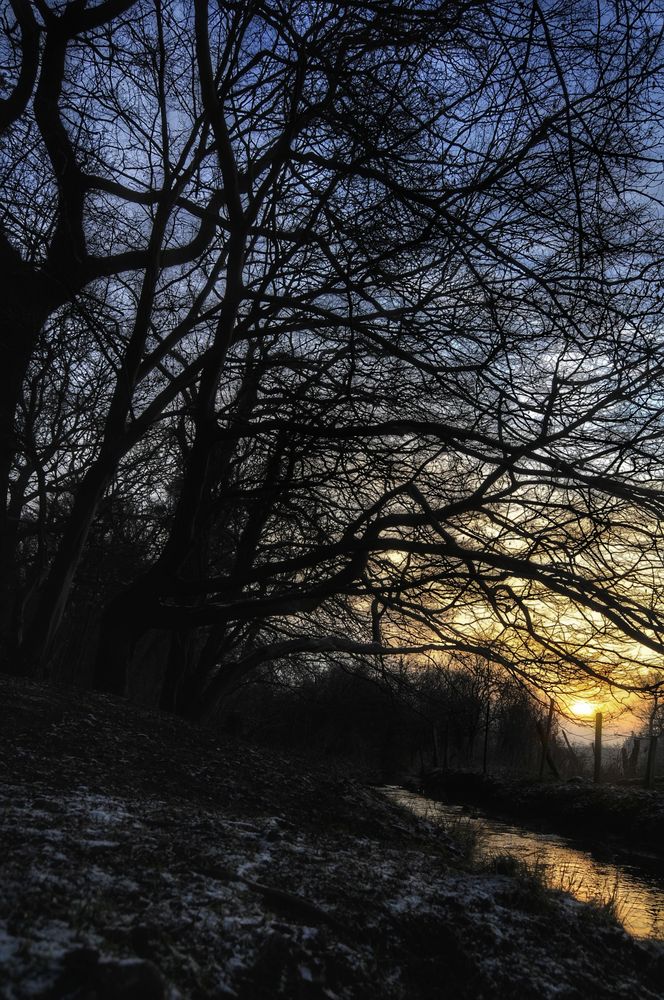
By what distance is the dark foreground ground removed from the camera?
6.91 ft

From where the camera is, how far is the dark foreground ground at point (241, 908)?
2.11 meters

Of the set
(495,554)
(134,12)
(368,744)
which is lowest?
(368,744)

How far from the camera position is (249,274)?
8805mm

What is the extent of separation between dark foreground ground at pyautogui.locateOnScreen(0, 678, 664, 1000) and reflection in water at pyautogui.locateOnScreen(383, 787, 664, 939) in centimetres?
270

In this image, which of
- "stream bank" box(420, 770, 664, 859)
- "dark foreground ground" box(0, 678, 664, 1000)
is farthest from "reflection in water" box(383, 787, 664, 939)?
"dark foreground ground" box(0, 678, 664, 1000)

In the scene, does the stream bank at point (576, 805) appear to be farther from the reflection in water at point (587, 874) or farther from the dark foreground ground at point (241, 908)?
the dark foreground ground at point (241, 908)

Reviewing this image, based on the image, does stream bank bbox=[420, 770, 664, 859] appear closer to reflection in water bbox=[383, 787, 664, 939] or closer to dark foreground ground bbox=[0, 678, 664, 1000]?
reflection in water bbox=[383, 787, 664, 939]

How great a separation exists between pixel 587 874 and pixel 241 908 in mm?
8654

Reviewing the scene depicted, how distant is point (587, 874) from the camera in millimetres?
9641

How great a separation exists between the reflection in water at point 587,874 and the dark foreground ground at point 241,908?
8.86ft

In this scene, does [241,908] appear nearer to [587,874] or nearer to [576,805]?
[587,874]

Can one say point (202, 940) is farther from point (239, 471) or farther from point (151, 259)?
point (239, 471)

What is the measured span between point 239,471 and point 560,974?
11042 mm

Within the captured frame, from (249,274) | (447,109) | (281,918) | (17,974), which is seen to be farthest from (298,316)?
(17,974)
